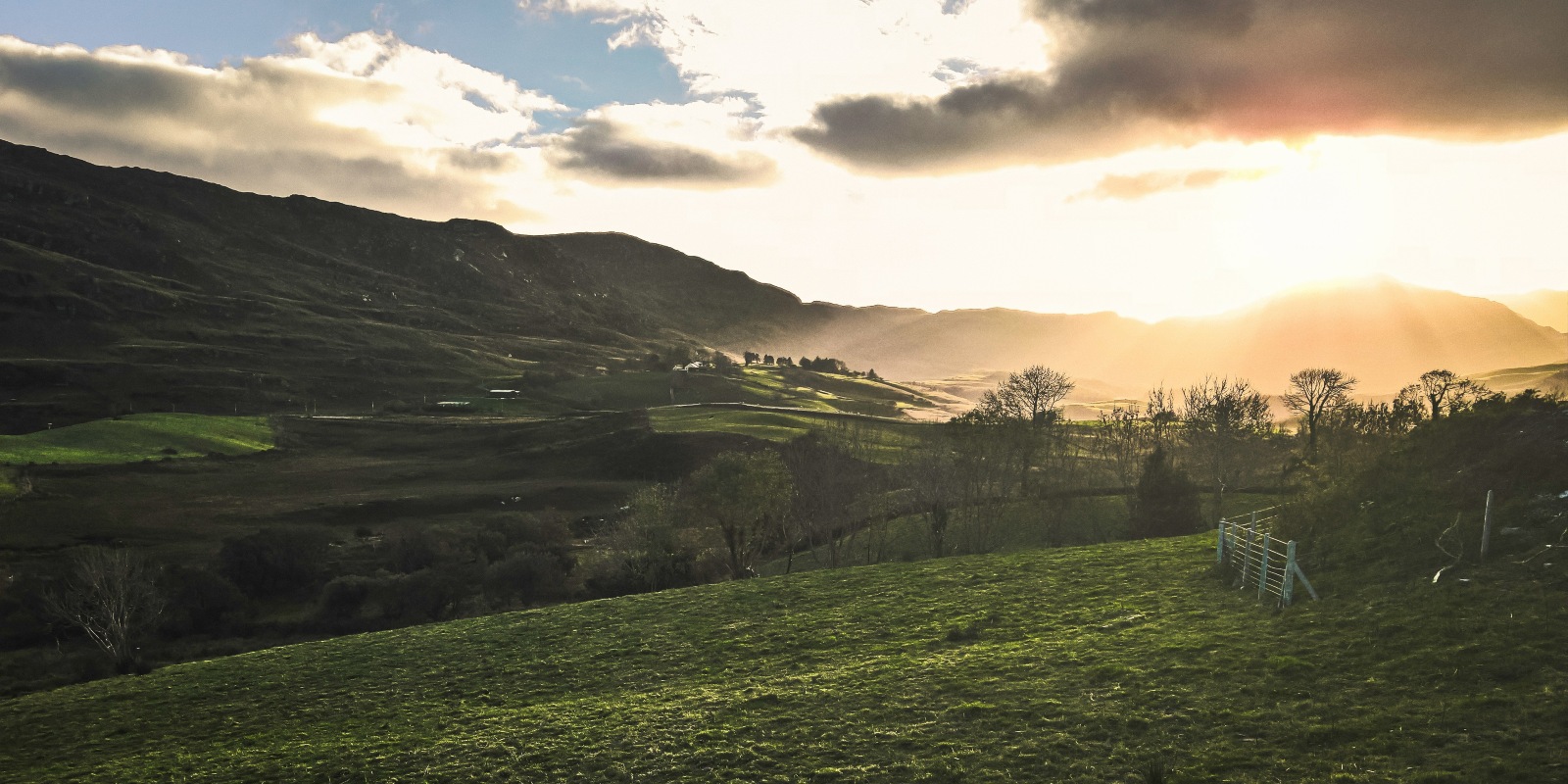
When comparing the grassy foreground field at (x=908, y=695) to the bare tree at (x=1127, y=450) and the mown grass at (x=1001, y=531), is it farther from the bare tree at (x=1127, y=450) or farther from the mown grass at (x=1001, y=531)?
the bare tree at (x=1127, y=450)

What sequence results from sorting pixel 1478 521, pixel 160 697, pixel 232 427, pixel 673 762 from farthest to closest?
→ 1. pixel 232 427
2. pixel 160 697
3. pixel 1478 521
4. pixel 673 762

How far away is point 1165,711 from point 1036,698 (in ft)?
12.2

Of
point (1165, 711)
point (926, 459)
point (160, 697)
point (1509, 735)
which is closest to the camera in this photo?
point (1509, 735)

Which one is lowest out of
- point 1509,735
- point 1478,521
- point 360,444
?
point 360,444

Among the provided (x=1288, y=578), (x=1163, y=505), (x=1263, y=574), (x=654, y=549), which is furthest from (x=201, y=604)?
(x=1288, y=578)

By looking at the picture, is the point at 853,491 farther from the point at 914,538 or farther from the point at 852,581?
the point at 852,581

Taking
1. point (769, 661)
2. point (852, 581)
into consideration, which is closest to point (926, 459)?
point (852, 581)

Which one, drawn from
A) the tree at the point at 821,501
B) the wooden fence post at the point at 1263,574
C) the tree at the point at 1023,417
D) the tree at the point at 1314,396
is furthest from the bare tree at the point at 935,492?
the wooden fence post at the point at 1263,574

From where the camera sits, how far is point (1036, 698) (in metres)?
24.8

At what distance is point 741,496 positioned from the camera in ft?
235

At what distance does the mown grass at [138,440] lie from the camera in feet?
436

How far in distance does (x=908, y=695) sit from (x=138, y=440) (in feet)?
545

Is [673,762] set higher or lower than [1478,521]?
lower

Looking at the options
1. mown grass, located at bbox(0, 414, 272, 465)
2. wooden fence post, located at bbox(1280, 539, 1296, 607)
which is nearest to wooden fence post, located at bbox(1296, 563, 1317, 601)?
wooden fence post, located at bbox(1280, 539, 1296, 607)
